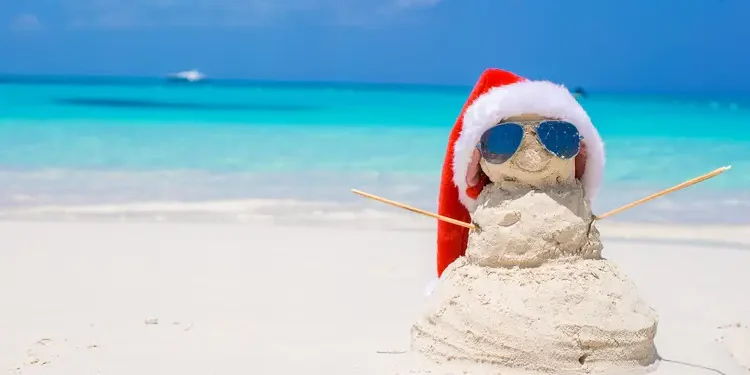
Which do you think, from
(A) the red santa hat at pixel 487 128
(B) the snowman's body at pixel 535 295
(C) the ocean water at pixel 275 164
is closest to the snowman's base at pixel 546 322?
(B) the snowman's body at pixel 535 295

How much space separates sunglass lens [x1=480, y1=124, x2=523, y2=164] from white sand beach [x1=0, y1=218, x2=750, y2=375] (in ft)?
3.21

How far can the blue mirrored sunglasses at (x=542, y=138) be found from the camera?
3180 mm

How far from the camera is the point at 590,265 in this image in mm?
3217

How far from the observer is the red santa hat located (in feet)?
10.6

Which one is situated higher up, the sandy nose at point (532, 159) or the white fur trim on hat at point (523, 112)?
the white fur trim on hat at point (523, 112)

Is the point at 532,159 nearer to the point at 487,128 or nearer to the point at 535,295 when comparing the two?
the point at 487,128

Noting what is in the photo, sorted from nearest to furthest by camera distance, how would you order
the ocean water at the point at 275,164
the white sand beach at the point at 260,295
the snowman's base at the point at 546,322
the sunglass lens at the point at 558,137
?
the snowman's base at the point at 546,322 → the sunglass lens at the point at 558,137 → the white sand beach at the point at 260,295 → the ocean water at the point at 275,164

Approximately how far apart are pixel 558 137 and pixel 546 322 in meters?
0.66

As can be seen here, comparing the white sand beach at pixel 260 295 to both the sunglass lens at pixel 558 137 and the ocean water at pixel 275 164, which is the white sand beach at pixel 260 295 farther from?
the ocean water at pixel 275 164

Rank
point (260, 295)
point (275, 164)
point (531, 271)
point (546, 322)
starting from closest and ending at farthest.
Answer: point (546, 322), point (531, 271), point (260, 295), point (275, 164)

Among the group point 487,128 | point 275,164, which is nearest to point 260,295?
point 487,128

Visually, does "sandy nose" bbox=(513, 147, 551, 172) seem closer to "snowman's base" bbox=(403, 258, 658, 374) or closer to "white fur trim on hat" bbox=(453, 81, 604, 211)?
"white fur trim on hat" bbox=(453, 81, 604, 211)

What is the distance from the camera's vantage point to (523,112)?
323 cm

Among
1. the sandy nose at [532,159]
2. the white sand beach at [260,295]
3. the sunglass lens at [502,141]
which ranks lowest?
the white sand beach at [260,295]
